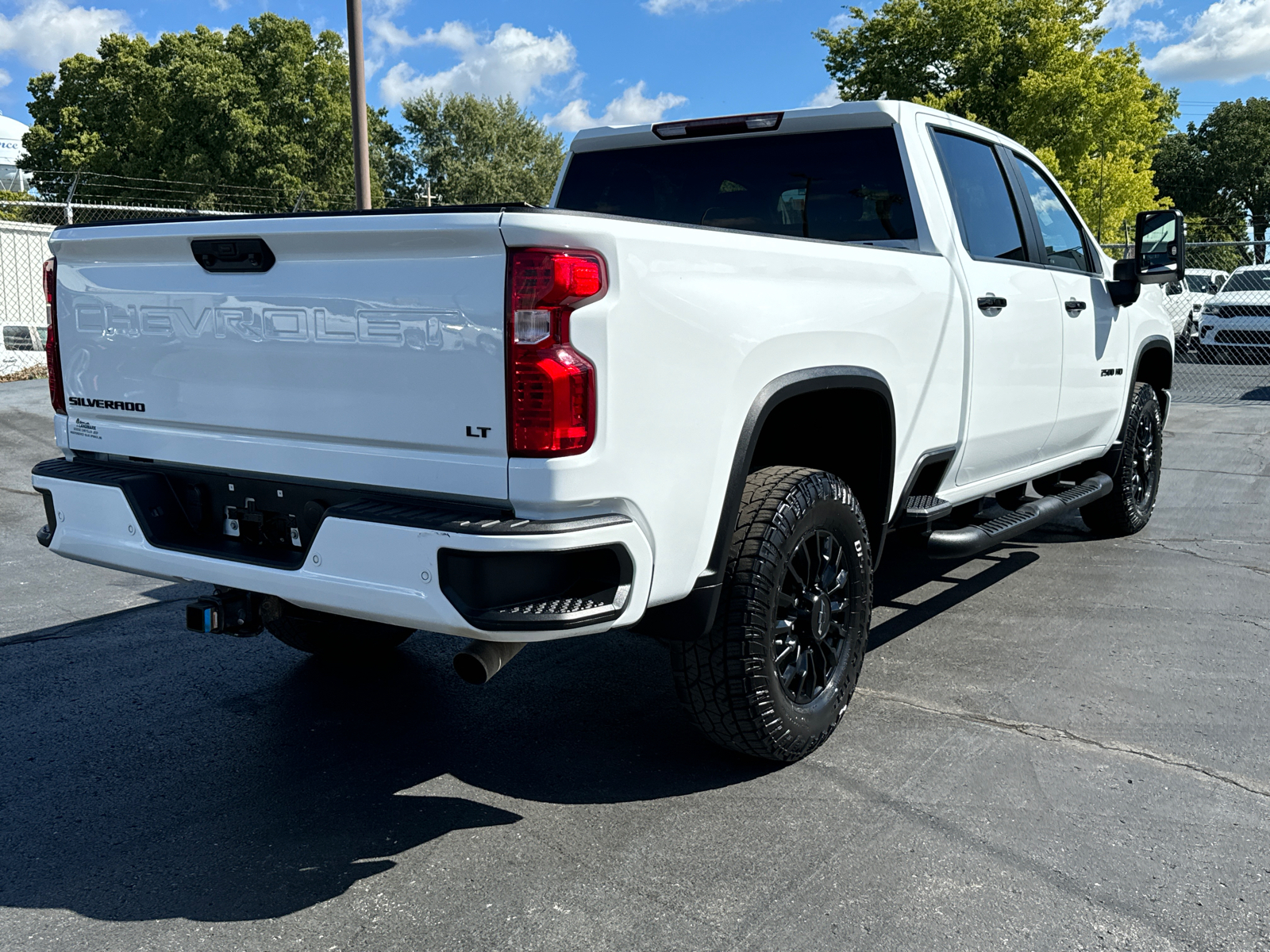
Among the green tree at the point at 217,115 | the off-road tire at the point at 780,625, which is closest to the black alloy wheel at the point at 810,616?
the off-road tire at the point at 780,625

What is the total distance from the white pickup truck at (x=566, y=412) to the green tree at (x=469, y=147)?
60.9m

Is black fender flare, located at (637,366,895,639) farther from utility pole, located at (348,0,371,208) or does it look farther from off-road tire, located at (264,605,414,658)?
utility pole, located at (348,0,371,208)

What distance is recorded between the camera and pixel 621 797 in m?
3.30

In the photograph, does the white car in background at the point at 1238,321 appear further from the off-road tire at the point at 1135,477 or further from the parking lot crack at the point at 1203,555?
the parking lot crack at the point at 1203,555

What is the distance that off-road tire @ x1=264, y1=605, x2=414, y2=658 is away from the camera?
13.9ft

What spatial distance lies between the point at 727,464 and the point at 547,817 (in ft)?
3.72

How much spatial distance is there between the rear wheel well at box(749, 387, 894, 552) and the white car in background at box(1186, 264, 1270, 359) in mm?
15501

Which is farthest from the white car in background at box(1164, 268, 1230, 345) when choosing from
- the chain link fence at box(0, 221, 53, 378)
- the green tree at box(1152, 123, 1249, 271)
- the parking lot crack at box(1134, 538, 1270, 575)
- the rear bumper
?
the green tree at box(1152, 123, 1249, 271)

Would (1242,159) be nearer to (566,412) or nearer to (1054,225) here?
(1054,225)

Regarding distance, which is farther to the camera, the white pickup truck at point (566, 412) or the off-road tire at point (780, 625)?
the off-road tire at point (780, 625)

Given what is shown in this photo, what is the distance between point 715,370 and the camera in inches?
114

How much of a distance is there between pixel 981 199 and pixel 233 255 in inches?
122

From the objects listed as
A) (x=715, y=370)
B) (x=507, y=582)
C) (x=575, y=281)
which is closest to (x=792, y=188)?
(x=715, y=370)

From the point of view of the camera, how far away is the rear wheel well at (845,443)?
3.67 metres
